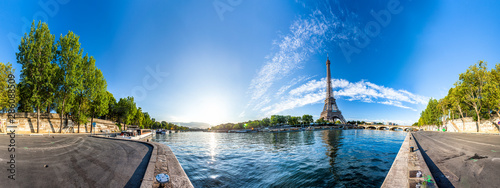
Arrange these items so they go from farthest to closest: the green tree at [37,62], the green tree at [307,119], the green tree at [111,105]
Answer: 1. the green tree at [307,119]
2. the green tree at [111,105]
3. the green tree at [37,62]

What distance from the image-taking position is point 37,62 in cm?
3089

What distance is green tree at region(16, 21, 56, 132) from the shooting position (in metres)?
30.0

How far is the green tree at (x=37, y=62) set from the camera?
3003 cm

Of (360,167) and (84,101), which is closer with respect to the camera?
(360,167)

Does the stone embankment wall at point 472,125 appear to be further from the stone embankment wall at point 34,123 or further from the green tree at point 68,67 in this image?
the stone embankment wall at point 34,123

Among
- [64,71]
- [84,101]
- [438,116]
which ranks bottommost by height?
[438,116]

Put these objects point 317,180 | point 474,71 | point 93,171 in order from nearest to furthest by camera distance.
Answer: point 93,171 < point 317,180 < point 474,71

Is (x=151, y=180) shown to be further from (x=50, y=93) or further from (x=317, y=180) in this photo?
(x=50, y=93)

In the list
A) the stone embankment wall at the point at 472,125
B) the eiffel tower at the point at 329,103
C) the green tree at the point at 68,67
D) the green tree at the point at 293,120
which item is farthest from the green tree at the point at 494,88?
the green tree at the point at 293,120

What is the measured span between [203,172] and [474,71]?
66099 mm

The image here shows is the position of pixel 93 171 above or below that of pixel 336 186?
above

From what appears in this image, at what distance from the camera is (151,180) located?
242 inches

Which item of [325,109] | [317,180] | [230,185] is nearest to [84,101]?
[230,185]

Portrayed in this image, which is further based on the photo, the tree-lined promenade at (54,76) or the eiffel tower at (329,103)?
the eiffel tower at (329,103)
